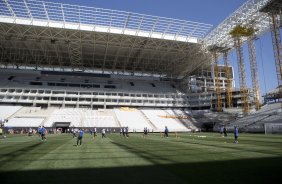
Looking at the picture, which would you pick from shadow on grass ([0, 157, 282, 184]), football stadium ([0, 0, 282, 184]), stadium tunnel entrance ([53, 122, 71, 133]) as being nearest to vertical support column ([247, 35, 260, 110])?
football stadium ([0, 0, 282, 184])

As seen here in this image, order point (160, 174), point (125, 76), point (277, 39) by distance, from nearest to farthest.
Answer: point (160, 174) → point (277, 39) → point (125, 76)

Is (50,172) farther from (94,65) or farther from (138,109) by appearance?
(94,65)

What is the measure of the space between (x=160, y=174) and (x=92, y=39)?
56433 millimetres

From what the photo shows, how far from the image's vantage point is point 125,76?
92.2 meters

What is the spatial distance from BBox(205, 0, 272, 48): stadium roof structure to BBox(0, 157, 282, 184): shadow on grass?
48.1m

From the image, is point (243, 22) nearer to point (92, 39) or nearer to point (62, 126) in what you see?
point (92, 39)

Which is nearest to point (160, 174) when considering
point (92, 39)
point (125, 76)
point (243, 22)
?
point (243, 22)

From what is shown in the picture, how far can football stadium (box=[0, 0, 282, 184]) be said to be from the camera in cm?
5022

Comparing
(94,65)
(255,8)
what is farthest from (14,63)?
(255,8)

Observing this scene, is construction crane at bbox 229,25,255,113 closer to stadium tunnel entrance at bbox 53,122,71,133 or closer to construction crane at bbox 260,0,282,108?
construction crane at bbox 260,0,282,108

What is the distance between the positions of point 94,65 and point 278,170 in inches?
3194

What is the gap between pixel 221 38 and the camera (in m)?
62.9

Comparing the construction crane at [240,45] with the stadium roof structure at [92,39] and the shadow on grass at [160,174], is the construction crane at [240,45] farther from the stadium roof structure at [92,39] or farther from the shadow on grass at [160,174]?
the shadow on grass at [160,174]

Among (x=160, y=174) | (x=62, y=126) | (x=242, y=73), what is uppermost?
(x=242, y=73)
